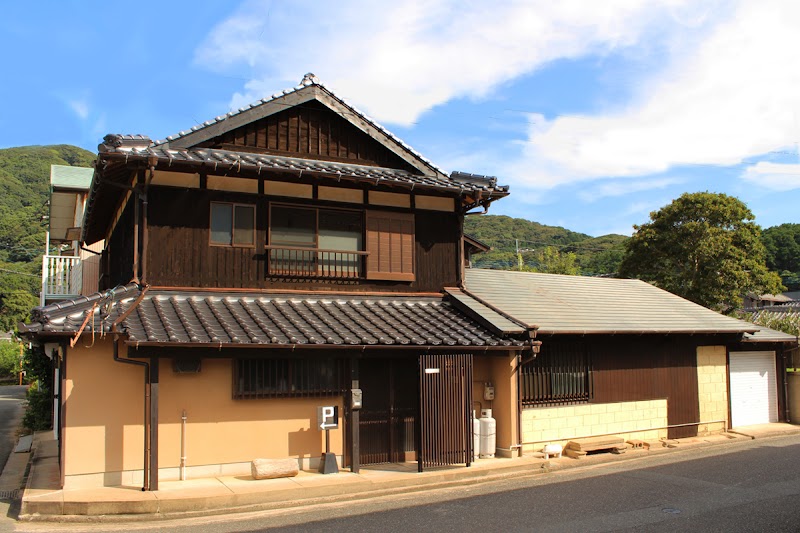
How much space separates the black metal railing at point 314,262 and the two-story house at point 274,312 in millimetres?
33

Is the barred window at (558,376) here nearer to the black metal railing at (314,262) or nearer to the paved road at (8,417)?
the black metal railing at (314,262)

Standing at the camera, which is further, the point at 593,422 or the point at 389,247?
the point at 593,422

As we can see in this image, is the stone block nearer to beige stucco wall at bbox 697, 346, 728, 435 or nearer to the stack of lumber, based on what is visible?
the stack of lumber

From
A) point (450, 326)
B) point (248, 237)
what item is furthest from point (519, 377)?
point (248, 237)

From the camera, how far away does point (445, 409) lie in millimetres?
11992

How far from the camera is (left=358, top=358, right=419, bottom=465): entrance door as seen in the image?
12.3m

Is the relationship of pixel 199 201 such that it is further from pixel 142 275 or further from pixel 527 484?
pixel 527 484

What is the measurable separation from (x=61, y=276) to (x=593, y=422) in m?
15.2

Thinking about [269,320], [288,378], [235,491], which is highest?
[269,320]

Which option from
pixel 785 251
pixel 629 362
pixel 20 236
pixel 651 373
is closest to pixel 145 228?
pixel 629 362

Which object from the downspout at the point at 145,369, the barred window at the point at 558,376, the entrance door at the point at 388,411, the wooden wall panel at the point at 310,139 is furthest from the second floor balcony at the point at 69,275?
the barred window at the point at 558,376

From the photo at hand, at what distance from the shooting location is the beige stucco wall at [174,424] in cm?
1013

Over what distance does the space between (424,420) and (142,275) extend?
5.73 metres

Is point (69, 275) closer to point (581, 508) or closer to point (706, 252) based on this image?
point (581, 508)
